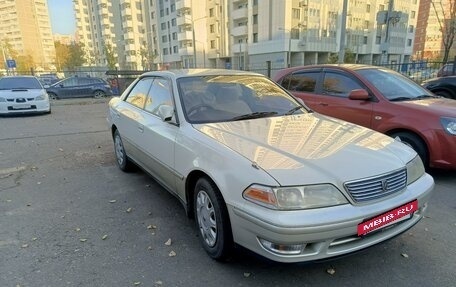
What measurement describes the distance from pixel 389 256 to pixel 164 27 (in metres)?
69.4

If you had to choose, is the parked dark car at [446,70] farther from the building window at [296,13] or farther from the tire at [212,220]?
the building window at [296,13]

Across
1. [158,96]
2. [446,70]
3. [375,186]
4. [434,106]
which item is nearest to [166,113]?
[158,96]

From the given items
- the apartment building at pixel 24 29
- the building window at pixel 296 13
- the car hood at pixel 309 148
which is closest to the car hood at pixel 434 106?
A: the car hood at pixel 309 148

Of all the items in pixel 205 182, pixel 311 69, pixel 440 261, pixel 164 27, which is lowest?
pixel 440 261

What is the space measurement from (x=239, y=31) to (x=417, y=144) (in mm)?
47793

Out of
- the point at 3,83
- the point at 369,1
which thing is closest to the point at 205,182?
the point at 3,83

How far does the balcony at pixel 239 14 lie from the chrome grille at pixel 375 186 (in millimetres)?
49173

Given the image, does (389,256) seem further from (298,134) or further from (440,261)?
(298,134)

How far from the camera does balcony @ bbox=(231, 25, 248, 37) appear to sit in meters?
48.4

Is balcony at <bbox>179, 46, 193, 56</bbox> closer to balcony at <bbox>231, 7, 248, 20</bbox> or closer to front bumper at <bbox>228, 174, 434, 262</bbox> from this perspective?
balcony at <bbox>231, 7, 248, 20</bbox>

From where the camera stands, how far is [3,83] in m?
11.5

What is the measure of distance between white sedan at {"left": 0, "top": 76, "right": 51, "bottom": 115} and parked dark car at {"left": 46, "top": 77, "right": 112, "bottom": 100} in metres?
6.70

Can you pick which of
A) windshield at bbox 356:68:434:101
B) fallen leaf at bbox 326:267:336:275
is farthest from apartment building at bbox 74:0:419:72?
fallen leaf at bbox 326:267:336:275

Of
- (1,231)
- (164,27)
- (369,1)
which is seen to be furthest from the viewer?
(164,27)
